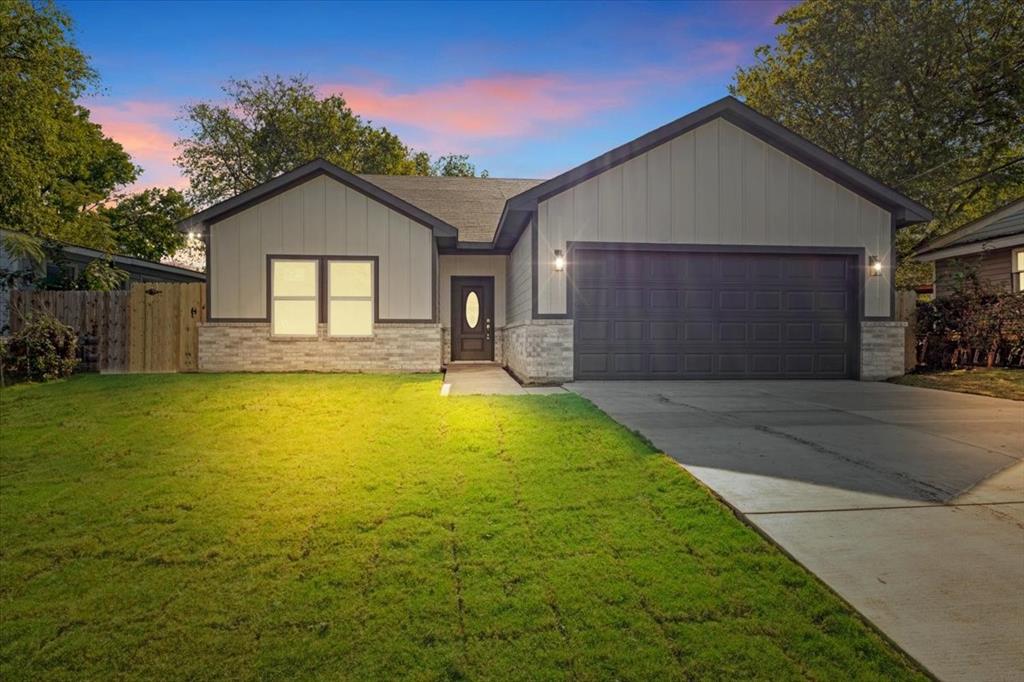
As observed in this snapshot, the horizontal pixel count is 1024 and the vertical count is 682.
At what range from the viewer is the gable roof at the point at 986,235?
14.2 m

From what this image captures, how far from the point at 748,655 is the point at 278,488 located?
360 centimetres

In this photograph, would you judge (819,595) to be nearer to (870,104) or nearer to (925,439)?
(925,439)

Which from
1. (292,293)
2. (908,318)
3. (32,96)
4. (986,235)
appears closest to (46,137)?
(32,96)

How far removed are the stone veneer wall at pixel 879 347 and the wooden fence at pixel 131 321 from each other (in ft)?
45.7

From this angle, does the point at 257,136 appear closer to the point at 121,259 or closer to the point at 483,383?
the point at 121,259

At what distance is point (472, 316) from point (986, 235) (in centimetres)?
1408

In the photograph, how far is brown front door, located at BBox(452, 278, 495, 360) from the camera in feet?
51.5

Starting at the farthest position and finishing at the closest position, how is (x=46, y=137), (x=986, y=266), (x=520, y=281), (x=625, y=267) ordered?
1. (x=46, y=137)
2. (x=986, y=266)
3. (x=520, y=281)
4. (x=625, y=267)

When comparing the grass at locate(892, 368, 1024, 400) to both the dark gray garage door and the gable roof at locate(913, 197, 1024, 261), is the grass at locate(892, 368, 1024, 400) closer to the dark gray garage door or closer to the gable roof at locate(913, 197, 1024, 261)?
the dark gray garage door

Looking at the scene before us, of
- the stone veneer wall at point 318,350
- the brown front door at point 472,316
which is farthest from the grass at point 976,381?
the stone veneer wall at point 318,350

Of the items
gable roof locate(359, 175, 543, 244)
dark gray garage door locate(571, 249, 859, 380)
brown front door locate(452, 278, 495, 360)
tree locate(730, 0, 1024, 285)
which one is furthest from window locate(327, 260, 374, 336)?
tree locate(730, 0, 1024, 285)

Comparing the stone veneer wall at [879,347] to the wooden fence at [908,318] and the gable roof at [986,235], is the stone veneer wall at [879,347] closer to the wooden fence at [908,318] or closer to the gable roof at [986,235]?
the wooden fence at [908,318]

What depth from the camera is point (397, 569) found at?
10.3 ft

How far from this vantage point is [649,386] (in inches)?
394
